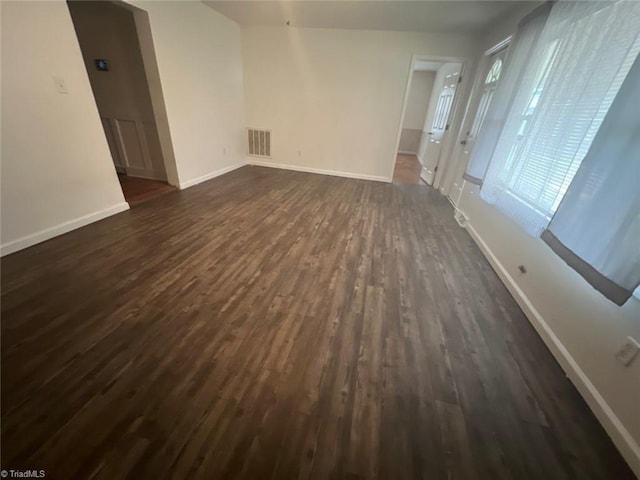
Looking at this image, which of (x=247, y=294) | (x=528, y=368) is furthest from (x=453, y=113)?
(x=247, y=294)

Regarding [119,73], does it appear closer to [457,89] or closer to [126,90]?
[126,90]

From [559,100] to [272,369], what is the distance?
2.50m

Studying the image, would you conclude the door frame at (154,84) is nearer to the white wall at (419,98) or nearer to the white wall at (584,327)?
the white wall at (584,327)

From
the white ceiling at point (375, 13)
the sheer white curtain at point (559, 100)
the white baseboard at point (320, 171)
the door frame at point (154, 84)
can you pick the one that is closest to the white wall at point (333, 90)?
the white baseboard at point (320, 171)

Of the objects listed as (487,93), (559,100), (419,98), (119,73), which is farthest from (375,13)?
(419,98)

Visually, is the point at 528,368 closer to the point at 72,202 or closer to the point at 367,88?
the point at 72,202

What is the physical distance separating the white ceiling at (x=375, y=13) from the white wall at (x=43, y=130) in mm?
2205

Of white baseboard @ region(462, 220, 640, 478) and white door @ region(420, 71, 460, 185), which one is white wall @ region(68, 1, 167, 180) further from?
white door @ region(420, 71, 460, 185)

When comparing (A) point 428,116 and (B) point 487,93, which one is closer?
(B) point 487,93

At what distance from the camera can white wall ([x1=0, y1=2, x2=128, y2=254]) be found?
1.85m

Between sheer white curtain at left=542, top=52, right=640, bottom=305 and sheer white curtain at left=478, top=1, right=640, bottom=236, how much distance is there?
0.20m

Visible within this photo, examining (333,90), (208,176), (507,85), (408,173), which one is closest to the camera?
(507,85)

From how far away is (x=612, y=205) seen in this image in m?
1.19

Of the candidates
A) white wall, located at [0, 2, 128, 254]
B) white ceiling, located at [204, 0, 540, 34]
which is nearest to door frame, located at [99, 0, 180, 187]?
white wall, located at [0, 2, 128, 254]
